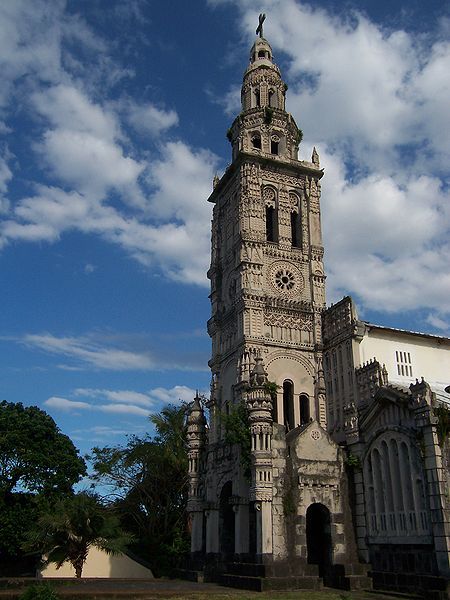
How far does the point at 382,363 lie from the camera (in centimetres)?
3634

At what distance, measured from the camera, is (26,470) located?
123 ft

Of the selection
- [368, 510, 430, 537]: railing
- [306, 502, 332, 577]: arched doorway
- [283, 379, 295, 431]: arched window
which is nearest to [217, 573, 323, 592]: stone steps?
[306, 502, 332, 577]: arched doorway

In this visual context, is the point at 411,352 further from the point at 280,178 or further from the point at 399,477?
the point at 280,178

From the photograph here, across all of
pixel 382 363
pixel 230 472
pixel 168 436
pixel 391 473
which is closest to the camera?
pixel 391 473

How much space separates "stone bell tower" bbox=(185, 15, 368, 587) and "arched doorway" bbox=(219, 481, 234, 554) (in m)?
0.06

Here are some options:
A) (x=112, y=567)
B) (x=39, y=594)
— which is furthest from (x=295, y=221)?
(x=39, y=594)

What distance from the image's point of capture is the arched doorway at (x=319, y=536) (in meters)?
28.9

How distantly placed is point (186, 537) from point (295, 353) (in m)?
13.5

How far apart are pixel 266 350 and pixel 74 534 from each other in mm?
16055

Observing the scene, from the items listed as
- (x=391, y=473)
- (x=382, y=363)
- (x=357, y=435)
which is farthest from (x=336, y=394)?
(x=391, y=473)

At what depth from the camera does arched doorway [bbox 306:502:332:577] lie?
1136 inches

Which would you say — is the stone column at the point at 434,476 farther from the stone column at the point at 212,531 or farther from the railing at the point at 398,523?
the stone column at the point at 212,531

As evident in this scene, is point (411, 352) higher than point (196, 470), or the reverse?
point (411, 352)

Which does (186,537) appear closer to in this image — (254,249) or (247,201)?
(254,249)
